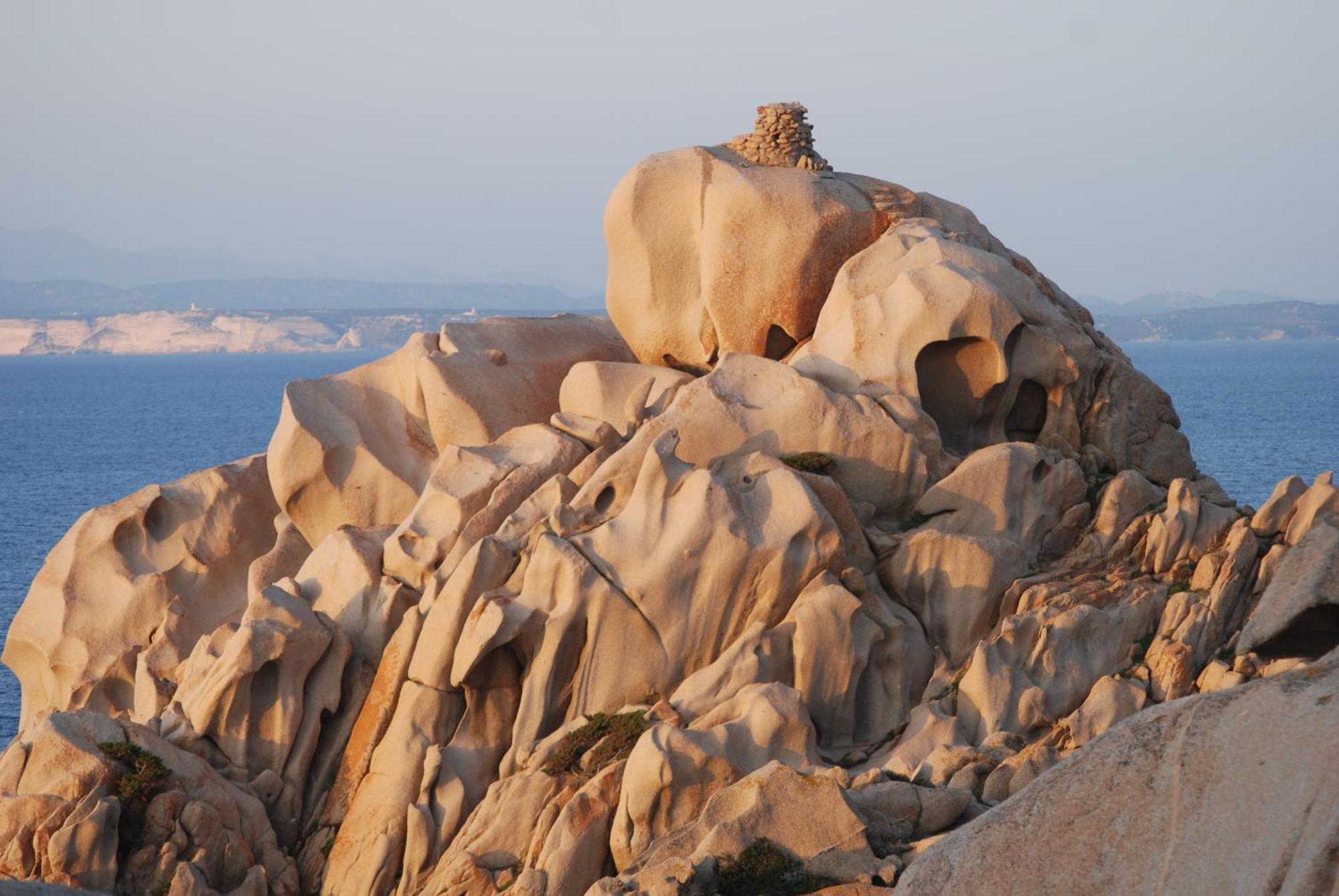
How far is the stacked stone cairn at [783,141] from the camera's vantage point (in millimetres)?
45531

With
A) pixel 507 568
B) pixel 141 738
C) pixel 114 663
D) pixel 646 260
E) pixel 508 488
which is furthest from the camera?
pixel 646 260

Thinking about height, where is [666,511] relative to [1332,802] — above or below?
below

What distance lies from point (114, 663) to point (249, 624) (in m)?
9.29

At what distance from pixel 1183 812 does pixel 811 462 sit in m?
25.0

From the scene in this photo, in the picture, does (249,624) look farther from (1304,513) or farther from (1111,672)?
(1304,513)

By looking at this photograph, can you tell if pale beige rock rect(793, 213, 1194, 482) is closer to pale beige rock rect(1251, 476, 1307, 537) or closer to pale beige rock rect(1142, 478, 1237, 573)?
pale beige rock rect(1142, 478, 1237, 573)

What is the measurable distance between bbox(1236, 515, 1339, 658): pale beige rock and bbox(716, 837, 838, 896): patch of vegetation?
1046cm

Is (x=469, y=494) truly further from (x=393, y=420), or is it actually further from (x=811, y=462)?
(x=811, y=462)

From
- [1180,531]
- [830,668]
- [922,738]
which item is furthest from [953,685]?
[1180,531]

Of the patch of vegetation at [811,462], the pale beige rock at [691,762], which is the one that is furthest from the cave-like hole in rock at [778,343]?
the pale beige rock at [691,762]

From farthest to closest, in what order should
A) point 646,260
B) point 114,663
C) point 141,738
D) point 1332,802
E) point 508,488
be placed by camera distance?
1. point 646,260
2. point 114,663
3. point 508,488
4. point 141,738
5. point 1332,802

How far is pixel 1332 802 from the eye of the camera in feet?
39.9

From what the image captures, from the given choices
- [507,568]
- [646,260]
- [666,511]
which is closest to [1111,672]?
[666,511]

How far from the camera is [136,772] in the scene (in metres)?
32.7
